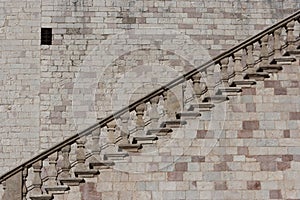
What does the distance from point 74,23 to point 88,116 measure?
75.8 inches

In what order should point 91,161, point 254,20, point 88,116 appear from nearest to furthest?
point 91,161 → point 88,116 → point 254,20

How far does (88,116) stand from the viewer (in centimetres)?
1328

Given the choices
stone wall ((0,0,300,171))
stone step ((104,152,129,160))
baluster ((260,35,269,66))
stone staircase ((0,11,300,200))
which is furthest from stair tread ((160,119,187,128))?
stone wall ((0,0,300,171))

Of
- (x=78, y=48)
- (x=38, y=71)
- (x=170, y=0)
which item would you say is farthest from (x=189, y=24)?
(x=38, y=71)

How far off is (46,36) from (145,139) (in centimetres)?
472

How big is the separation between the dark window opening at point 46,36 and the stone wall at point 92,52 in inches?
3.4

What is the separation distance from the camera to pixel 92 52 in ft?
45.1

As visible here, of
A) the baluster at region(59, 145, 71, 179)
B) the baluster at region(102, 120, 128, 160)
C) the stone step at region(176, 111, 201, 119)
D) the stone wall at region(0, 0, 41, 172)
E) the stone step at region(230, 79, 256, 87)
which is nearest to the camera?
the baluster at region(59, 145, 71, 179)

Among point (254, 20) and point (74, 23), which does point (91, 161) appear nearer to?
point (74, 23)

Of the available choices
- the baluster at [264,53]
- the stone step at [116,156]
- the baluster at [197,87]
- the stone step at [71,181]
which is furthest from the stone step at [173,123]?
the baluster at [264,53]

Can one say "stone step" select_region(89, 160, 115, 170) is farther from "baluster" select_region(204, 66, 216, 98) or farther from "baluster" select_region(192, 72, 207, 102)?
"baluster" select_region(204, 66, 216, 98)

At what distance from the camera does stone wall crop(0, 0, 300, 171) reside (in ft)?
43.4

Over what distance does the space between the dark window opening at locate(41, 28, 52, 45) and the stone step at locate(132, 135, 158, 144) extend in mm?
4524

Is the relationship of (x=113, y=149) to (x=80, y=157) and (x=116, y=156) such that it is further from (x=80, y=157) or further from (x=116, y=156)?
(x=80, y=157)
